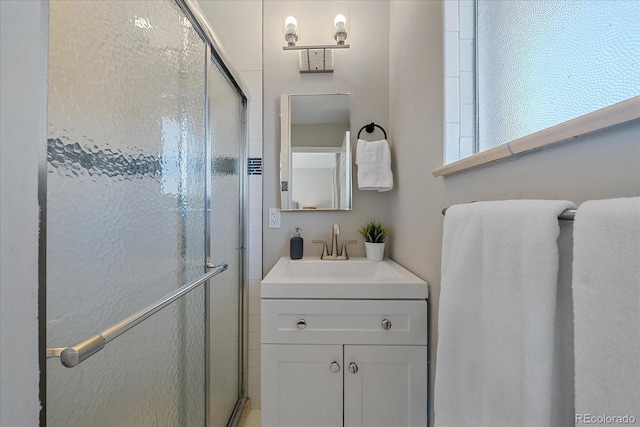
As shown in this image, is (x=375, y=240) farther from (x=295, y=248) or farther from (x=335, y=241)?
(x=295, y=248)

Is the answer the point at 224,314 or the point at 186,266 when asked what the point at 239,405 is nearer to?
the point at 224,314

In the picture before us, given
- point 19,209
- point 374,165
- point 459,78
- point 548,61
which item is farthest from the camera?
point 374,165

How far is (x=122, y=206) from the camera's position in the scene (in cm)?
55

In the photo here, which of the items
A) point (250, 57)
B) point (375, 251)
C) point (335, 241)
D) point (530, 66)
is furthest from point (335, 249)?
point (250, 57)

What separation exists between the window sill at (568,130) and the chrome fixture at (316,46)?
1.15 metres

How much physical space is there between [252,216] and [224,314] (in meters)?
0.54

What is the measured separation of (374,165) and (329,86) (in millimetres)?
577

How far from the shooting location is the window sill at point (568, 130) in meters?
0.32

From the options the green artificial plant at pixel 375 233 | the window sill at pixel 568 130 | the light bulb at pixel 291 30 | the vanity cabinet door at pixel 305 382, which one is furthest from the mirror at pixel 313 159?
the window sill at pixel 568 130

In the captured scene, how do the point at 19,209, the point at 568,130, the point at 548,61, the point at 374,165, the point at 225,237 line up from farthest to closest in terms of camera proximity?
the point at 374,165
the point at 225,237
the point at 548,61
the point at 568,130
the point at 19,209

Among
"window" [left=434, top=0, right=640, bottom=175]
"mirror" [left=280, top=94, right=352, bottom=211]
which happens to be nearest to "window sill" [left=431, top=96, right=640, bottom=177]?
"window" [left=434, top=0, right=640, bottom=175]

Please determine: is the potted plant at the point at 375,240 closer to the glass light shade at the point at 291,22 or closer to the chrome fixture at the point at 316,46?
the chrome fixture at the point at 316,46

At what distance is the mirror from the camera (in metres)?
1.45

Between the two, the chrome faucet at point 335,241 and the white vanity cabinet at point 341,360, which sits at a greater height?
the chrome faucet at point 335,241
